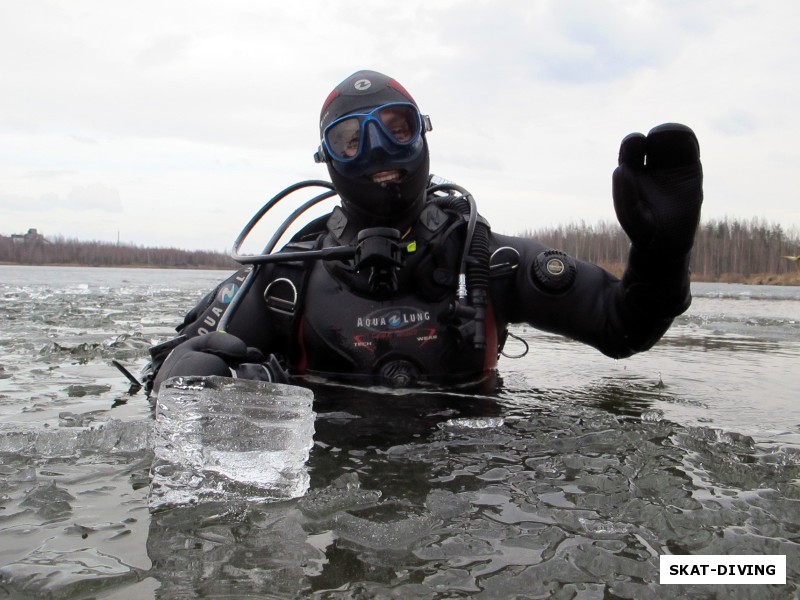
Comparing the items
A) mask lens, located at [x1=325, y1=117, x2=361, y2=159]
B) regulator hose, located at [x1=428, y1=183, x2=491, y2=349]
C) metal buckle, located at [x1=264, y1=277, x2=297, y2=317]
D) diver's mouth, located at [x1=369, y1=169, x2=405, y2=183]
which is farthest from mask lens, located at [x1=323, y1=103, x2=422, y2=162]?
metal buckle, located at [x1=264, y1=277, x2=297, y2=317]

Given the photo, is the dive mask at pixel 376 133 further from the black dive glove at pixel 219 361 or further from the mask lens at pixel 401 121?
the black dive glove at pixel 219 361

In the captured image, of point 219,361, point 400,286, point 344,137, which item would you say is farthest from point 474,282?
point 219,361

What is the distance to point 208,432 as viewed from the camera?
5.46 ft

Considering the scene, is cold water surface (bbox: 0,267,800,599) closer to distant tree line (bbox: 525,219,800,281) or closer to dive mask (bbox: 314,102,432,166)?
dive mask (bbox: 314,102,432,166)

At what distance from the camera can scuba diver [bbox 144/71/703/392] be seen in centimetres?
262

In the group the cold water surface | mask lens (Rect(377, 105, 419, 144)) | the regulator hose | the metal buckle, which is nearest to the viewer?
the cold water surface

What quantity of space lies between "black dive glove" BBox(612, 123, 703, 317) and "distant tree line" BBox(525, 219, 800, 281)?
55.0 metres

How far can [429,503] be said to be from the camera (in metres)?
1.55

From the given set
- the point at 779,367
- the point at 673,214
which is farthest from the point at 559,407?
the point at 779,367

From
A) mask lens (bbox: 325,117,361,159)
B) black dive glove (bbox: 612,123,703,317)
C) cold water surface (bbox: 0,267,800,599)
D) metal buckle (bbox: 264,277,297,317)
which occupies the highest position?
mask lens (bbox: 325,117,361,159)

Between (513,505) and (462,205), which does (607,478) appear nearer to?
(513,505)

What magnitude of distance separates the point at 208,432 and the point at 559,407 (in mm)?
1612

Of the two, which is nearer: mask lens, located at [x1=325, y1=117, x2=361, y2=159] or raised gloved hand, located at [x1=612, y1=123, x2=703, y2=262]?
raised gloved hand, located at [x1=612, y1=123, x2=703, y2=262]

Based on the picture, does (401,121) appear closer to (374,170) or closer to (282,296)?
(374,170)
